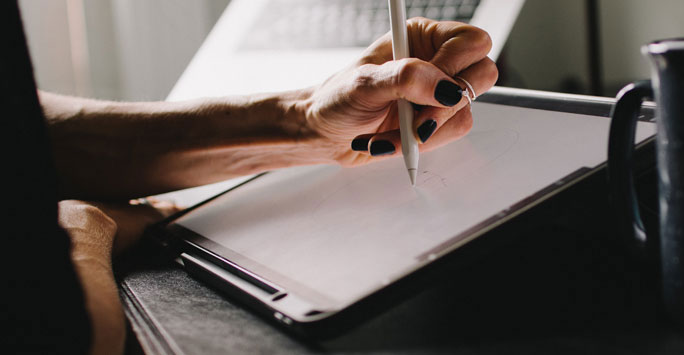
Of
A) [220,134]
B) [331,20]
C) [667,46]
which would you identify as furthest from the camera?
[331,20]

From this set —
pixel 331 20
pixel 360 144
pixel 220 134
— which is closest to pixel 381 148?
pixel 360 144

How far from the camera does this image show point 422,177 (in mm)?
442

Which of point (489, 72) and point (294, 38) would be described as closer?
point (489, 72)

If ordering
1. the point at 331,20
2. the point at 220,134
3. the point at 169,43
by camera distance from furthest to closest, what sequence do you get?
the point at 169,43, the point at 331,20, the point at 220,134

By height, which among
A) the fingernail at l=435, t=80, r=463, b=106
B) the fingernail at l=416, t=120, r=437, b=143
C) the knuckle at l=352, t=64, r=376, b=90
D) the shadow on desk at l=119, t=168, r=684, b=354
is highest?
the knuckle at l=352, t=64, r=376, b=90

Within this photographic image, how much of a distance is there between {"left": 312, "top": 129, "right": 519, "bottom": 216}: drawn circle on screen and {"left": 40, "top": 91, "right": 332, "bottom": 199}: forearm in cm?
9

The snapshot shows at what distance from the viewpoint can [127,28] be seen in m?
1.64

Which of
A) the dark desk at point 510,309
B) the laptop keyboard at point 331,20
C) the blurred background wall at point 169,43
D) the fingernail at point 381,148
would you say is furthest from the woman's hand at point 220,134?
the blurred background wall at point 169,43

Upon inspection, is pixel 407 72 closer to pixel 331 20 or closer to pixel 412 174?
pixel 412 174

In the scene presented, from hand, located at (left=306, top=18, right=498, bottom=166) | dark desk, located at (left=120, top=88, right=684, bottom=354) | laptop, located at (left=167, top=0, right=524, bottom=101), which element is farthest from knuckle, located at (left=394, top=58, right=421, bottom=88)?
laptop, located at (left=167, top=0, right=524, bottom=101)

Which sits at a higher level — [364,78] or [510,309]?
[364,78]

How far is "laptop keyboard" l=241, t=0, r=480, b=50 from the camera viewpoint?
2.58 feet

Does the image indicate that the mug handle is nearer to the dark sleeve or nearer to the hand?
the hand

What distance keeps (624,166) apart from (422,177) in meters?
0.17
